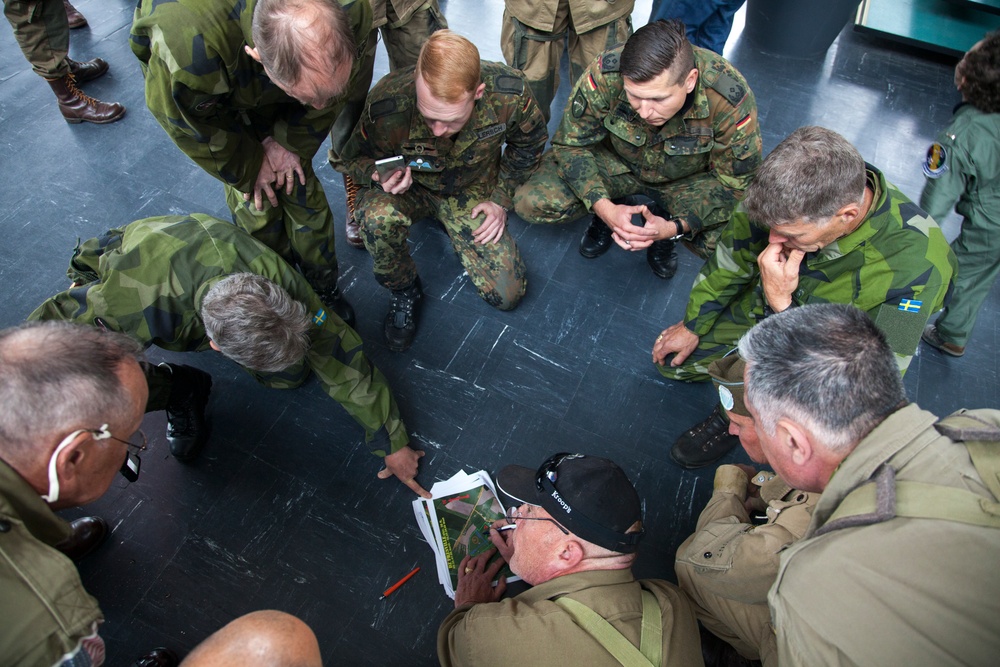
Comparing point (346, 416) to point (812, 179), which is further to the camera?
point (346, 416)

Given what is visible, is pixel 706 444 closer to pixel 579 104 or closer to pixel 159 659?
pixel 579 104

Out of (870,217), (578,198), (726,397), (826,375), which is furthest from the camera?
(578,198)

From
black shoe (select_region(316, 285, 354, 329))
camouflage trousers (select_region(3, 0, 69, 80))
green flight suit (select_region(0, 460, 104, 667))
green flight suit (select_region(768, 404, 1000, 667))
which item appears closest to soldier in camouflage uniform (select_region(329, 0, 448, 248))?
black shoe (select_region(316, 285, 354, 329))

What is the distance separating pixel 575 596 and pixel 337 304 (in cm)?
187

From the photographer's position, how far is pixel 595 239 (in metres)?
3.38

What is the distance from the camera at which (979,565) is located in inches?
44.9

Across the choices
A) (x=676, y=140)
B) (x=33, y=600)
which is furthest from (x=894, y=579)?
(x=676, y=140)

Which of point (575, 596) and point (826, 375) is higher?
point (826, 375)

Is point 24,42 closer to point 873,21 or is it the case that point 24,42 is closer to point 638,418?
point 638,418

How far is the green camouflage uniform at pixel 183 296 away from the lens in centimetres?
211

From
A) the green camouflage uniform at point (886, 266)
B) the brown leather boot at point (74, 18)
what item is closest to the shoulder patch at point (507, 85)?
the green camouflage uniform at point (886, 266)

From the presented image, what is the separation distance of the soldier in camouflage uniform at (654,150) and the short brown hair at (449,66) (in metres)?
0.66

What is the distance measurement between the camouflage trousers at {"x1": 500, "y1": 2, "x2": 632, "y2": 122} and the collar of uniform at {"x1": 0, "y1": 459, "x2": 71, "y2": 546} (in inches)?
112

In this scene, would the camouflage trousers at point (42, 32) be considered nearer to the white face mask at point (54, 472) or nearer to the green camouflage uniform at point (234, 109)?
the green camouflage uniform at point (234, 109)
